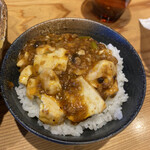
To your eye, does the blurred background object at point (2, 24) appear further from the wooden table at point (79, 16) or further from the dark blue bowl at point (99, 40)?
the wooden table at point (79, 16)

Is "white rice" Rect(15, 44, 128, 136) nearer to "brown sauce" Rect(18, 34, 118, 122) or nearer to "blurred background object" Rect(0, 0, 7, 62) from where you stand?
"brown sauce" Rect(18, 34, 118, 122)

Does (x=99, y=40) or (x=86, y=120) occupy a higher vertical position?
(x=99, y=40)

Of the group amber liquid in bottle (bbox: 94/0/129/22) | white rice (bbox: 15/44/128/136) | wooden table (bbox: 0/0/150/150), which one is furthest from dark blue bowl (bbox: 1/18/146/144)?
amber liquid in bottle (bbox: 94/0/129/22)

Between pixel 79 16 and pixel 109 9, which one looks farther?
pixel 79 16

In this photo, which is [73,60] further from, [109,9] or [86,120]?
[109,9]

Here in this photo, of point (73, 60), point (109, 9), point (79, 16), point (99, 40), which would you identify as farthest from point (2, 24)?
point (109, 9)

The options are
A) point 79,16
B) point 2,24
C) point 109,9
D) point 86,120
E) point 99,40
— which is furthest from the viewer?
point 79,16

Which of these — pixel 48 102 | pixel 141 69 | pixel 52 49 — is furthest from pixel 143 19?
pixel 48 102
